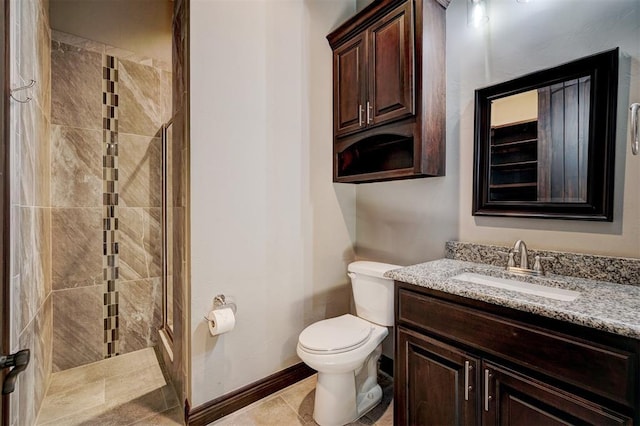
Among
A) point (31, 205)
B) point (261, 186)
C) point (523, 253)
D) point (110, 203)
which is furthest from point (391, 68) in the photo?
point (110, 203)

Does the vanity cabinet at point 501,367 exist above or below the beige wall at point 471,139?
below

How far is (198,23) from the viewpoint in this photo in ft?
5.33

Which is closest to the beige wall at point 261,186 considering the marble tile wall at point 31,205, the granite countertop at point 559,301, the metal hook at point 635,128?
the marble tile wall at point 31,205

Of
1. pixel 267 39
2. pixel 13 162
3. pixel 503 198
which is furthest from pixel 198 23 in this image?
pixel 503 198

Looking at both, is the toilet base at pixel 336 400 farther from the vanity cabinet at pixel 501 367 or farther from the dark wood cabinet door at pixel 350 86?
the dark wood cabinet door at pixel 350 86

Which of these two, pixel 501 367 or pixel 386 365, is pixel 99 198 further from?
pixel 501 367

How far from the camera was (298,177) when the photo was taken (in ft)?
6.81

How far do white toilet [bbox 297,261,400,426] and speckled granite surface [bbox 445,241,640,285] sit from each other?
1.82 feet

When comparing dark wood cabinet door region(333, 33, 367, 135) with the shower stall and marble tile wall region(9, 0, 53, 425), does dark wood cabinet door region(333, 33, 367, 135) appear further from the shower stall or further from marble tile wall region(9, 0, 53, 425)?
marble tile wall region(9, 0, 53, 425)

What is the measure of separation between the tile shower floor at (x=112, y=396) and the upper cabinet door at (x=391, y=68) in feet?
7.03

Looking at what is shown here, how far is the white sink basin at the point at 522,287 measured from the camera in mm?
1227

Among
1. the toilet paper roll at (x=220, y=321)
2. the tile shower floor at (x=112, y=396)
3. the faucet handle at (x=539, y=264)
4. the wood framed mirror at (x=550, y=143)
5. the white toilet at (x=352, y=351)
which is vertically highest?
the wood framed mirror at (x=550, y=143)

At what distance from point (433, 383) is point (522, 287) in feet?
1.93

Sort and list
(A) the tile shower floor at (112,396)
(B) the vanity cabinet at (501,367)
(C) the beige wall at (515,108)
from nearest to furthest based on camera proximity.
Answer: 1. (B) the vanity cabinet at (501,367)
2. (C) the beige wall at (515,108)
3. (A) the tile shower floor at (112,396)
